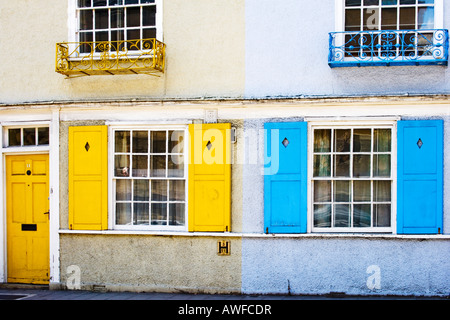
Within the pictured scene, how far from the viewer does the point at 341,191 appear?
874 centimetres

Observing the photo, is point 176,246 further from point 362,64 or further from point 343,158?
point 362,64

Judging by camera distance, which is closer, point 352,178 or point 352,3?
point 352,178

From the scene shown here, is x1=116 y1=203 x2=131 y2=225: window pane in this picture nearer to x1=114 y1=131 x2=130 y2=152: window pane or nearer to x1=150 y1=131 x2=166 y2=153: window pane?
x1=114 y1=131 x2=130 y2=152: window pane

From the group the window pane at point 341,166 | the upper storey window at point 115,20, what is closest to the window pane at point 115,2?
the upper storey window at point 115,20

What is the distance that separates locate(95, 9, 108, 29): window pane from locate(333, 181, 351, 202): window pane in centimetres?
494

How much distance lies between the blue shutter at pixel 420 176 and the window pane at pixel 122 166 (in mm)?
4585

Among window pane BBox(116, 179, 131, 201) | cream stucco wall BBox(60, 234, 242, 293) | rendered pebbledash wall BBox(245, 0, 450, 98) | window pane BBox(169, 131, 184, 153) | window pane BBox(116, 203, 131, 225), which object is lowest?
cream stucco wall BBox(60, 234, 242, 293)

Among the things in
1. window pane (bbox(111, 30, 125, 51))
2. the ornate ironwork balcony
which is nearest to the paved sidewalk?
Result: the ornate ironwork balcony

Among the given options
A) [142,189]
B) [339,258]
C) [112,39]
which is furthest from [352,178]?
[112,39]

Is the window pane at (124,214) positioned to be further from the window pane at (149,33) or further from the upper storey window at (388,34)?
the upper storey window at (388,34)

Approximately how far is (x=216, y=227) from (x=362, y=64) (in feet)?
Answer: 11.8

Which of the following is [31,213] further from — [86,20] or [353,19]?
[353,19]

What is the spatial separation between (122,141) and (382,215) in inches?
181

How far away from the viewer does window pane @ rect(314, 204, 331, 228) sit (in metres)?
8.77
